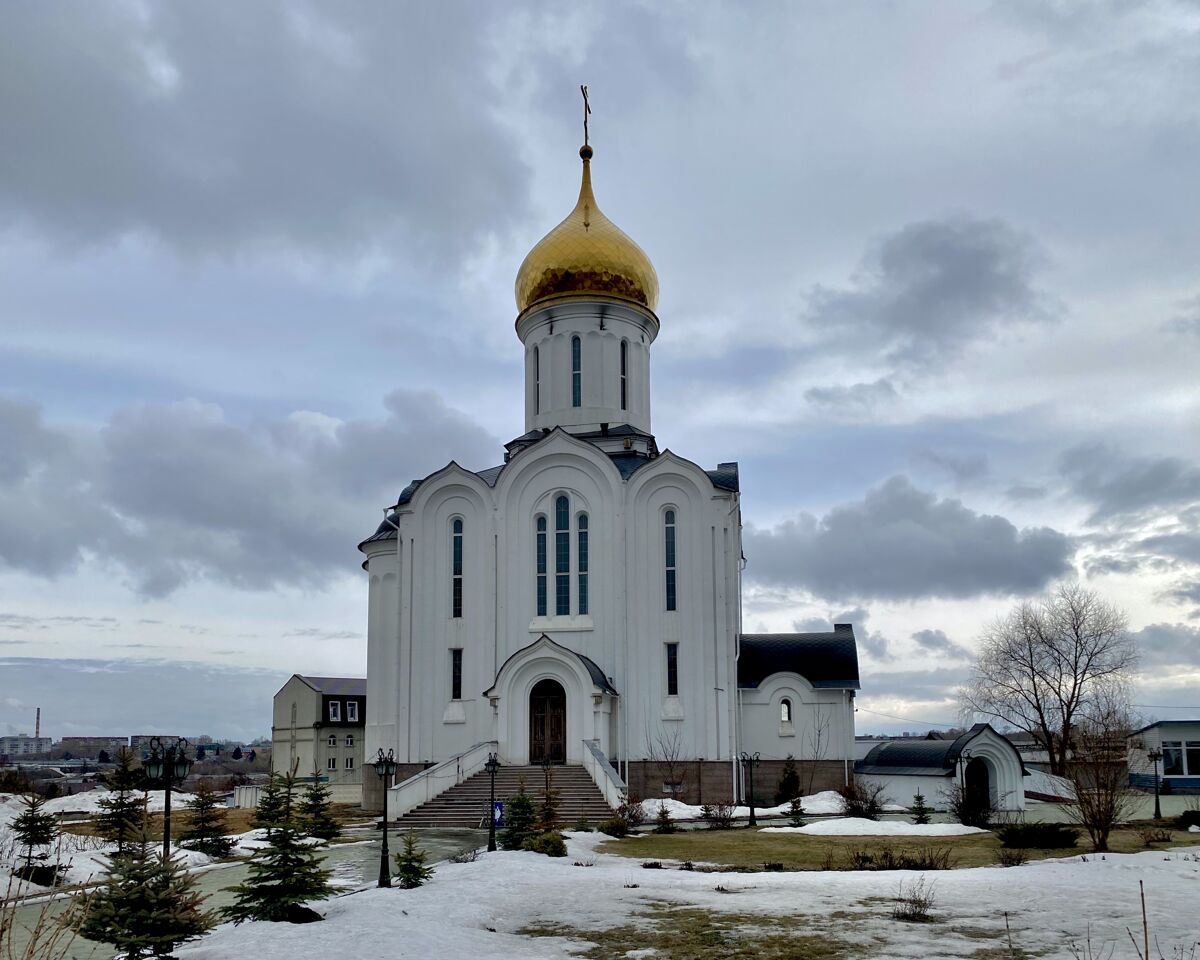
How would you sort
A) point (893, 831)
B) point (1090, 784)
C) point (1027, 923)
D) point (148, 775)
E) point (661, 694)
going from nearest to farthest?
point (1027, 923), point (148, 775), point (1090, 784), point (893, 831), point (661, 694)

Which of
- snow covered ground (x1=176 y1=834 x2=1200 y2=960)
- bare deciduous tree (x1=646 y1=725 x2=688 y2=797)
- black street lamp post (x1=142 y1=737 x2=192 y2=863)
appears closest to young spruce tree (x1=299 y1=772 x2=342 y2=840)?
snow covered ground (x1=176 y1=834 x2=1200 y2=960)

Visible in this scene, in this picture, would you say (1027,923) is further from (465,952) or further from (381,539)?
(381,539)

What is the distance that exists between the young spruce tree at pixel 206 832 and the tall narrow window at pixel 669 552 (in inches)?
558

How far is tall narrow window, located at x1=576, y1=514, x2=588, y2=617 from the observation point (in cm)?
3238

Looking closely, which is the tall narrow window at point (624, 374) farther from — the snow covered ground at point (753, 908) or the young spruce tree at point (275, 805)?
the young spruce tree at point (275, 805)

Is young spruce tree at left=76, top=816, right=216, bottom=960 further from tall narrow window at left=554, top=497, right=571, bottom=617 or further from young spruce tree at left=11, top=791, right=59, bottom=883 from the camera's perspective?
tall narrow window at left=554, top=497, right=571, bottom=617

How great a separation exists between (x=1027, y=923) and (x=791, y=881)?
3.84 m

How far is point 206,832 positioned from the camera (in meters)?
21.4

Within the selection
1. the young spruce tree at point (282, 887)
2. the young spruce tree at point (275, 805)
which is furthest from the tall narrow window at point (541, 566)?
the young spruce tree at point (282, 887)

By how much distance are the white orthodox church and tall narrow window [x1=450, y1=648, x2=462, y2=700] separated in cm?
4

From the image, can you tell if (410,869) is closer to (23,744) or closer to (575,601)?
(575,601)

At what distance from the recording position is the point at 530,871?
653 inches

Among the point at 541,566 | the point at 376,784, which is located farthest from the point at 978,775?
the point at 376,784

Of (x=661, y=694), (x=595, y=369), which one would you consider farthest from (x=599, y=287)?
(x=661, y=694)
